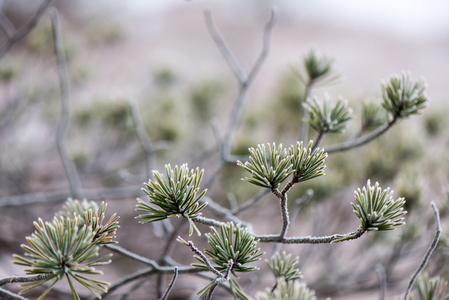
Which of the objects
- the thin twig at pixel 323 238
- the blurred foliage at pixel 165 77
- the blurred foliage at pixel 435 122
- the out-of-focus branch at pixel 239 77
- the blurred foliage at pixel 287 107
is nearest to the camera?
the thin twig at pixel 323 238

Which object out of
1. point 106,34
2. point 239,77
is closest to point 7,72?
point 106,34

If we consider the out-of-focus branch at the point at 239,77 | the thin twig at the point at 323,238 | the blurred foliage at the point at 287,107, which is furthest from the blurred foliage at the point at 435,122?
the thin twig at the point at 323,238

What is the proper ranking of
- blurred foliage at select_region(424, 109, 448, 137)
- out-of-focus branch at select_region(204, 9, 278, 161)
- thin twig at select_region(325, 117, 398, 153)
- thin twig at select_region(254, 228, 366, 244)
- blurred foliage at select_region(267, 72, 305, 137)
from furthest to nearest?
Result: blurred foliage at select_region(267, 72, 305, 137), blurred foliage at select_region(424, 109, 448, 137), out-of-focus branch at select_region(204, 9, 278, 161), thin twig at select_region(325, 117, 398, 153), thin twig at select_region(254, 228, 366, 244)

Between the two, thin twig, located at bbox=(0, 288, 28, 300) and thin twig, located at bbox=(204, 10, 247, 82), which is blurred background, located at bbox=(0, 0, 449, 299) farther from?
thin twig, located at bbox=(0, 288, 28, 300)

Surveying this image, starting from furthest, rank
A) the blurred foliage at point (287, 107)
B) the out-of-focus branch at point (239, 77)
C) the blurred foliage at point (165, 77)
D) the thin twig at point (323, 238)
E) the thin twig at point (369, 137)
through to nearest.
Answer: the blurred foliage at point (165, 77) < the blurred foliage at point (287, 107) < the out-of-focus branch at point (239, 77) < the thin twig at point (369, 137) < the thin twig at point (323, 238)

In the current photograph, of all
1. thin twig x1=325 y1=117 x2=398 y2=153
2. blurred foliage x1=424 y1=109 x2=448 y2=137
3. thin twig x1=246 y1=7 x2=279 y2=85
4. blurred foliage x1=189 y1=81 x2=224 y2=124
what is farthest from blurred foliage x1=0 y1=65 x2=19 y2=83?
blurred foliage x1=424 y1=109 x2=448 y2=137

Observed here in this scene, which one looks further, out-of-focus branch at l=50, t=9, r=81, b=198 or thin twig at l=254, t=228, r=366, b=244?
out-of-focus branch at l=50, t=9, r=81, b=198

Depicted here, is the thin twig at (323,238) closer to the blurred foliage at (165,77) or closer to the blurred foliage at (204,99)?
the blurred foliage at (204,99)

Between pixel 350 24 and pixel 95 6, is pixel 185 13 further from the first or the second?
pixel 350 24

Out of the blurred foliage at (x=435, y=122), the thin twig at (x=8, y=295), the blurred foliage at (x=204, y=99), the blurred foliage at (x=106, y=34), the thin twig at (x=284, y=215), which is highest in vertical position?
the blurred foliage at (x=106, y=34)

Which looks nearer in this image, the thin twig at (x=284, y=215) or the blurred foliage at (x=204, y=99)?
the thin twig at (x=284, y=215)

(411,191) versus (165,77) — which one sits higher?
(165,77)

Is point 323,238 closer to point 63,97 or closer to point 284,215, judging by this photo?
point 284,215

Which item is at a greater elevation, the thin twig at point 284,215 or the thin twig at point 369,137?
the thin twig at point 369,137
